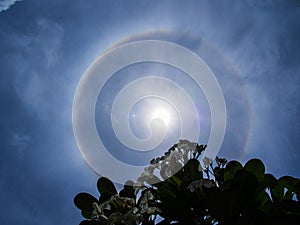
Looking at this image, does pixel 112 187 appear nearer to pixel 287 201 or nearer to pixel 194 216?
pixel 194 216

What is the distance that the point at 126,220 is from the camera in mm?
2451

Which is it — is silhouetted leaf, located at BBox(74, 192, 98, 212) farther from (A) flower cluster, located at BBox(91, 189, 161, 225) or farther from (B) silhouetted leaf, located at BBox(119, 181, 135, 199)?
(A) flower cluster, located at BBox(91, 189, 161, 225)

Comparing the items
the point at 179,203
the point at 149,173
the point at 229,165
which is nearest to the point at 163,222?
the point at 179,203

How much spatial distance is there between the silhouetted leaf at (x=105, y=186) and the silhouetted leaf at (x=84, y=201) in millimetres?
164

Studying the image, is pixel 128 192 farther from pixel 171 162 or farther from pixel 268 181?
pixel 268 181

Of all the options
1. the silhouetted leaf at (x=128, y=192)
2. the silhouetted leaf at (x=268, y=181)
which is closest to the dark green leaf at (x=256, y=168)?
the silhouetted leaf at (x=268, y=181)

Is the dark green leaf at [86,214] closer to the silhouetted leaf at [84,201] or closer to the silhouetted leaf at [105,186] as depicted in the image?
the silhouetted leaf at [84,201]

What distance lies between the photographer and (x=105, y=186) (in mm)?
3799

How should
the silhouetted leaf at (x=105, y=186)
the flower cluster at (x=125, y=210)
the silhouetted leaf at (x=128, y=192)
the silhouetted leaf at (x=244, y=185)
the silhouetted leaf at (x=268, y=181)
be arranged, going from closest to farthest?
the flower cluster at (x=125, y=210) → the silhouetted leaf at (x=244, y=185) → the silhouetted leaf at (x=268, y=181) → the silhouetted leaf at (x=128, y=192) → the silhouetted leaf at (x=105, y=186)

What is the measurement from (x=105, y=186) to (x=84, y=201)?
323mm

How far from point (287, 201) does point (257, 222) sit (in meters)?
0.47

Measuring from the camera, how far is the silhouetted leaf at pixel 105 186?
378 cm

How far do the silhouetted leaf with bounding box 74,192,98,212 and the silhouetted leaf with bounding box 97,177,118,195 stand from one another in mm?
164

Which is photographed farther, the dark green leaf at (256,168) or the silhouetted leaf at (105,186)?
the silhouetted leaf at (105,186)
